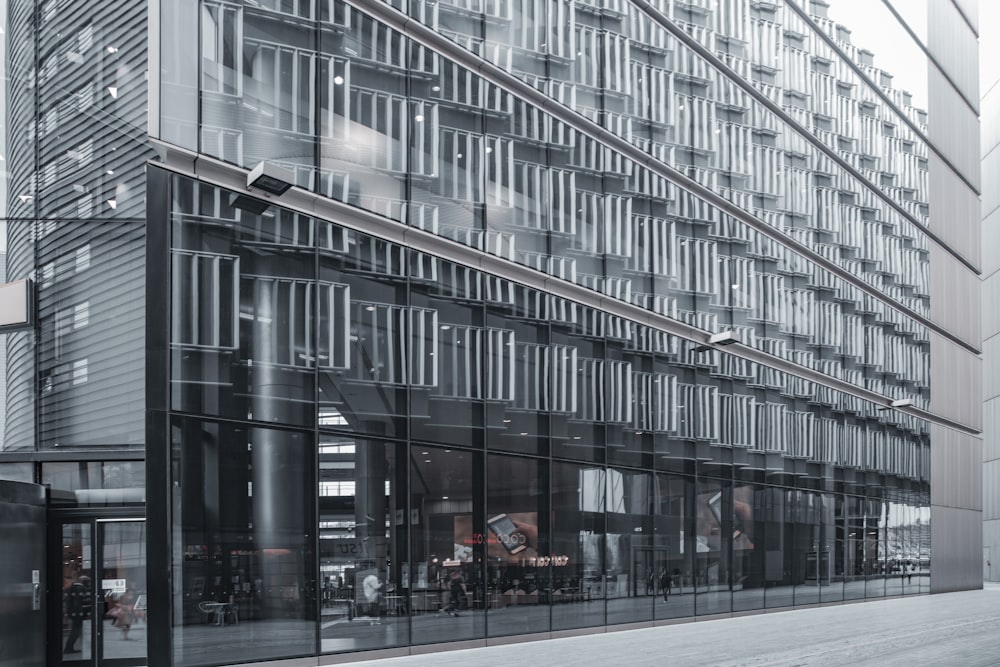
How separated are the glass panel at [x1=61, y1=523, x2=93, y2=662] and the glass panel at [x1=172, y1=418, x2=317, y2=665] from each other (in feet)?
6.65

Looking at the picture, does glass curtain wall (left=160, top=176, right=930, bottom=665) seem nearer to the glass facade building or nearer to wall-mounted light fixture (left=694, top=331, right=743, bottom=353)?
the glass facade building

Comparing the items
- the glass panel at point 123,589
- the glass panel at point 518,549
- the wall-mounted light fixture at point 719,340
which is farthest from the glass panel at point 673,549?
the glass panel at point 123,589

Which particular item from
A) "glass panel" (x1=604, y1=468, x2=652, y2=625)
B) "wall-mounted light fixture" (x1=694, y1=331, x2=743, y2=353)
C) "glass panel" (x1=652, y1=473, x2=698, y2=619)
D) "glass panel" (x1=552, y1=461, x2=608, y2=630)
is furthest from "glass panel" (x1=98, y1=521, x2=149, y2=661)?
"wall-mounted light fixture" (x1=694, y1=331, x2=743, y2=353)

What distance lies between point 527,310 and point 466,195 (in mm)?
2889

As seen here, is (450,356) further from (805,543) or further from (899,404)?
(899,404)

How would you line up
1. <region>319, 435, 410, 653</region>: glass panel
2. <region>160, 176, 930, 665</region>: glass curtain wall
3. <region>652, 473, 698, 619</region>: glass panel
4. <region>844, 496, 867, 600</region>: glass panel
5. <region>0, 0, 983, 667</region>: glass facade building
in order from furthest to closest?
<region>844, 496, 867, 600</region>: glass panel → <region>652, 473, 698, 619</region>: glass panel → <region>319, 435, 410, 653</region>: glass panel → <region>0, 0, 983, 667</region>: glass facade building → <region>160, 176, 930, 665</region>: glass curtain wall

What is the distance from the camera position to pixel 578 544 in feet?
74.5

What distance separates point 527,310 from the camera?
22.1 meters

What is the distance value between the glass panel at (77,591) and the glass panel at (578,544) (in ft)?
31.1

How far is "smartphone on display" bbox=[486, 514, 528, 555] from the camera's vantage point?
67.7 ft

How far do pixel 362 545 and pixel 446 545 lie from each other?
2.19 meters

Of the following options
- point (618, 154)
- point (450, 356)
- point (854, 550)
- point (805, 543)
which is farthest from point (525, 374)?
point (854, 550)

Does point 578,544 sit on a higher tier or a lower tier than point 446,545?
lower

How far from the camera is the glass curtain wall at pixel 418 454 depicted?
1580 cm
